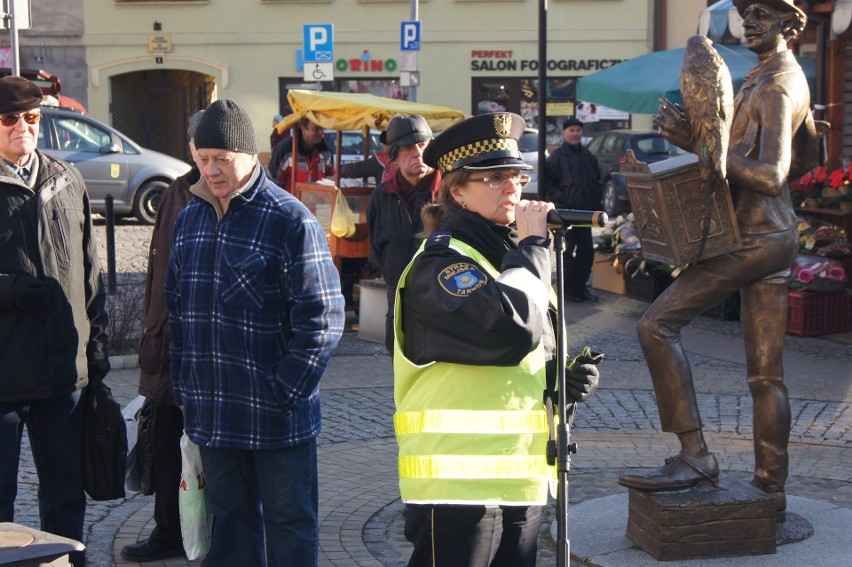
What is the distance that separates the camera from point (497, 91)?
29250 millimetres

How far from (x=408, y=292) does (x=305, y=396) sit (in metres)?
0.79

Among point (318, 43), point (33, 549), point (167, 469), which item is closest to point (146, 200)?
point (318, 43)

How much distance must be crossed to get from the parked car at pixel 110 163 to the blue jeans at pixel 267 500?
46.3ft

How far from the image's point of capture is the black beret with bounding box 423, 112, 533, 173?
3.57 m

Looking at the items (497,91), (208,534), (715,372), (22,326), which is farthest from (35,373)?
(497,91)

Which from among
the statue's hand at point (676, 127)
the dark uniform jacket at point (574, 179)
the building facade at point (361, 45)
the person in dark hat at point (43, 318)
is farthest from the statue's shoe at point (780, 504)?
the building facade at point (361, 45)

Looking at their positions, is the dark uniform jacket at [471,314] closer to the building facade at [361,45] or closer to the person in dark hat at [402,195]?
the person in dark hat at [402,195]

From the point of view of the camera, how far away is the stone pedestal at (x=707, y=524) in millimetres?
4945

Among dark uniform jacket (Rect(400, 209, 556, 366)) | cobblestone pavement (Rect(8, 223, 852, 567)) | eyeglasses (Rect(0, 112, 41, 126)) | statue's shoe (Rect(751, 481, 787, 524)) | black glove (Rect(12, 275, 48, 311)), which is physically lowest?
cobblestone pavement (Rect(8, 223, 852, 567))

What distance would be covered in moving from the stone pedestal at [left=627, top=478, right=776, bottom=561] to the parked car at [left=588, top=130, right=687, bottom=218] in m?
16.7

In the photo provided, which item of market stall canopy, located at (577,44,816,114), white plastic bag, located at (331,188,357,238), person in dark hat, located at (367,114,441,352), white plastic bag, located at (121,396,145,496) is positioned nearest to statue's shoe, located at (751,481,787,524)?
person in dark hat, located at (367,114,441,352)

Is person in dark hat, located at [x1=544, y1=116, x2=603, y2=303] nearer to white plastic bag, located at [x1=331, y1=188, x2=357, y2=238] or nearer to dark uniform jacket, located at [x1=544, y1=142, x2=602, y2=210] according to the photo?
dark uniform jacket, located at [x1=544, y1=142, x2=602, y2=210]

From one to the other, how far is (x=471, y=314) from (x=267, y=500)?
4.20 ft

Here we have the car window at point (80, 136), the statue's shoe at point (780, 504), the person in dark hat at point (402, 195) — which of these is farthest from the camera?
the car window at point (80, 136)
